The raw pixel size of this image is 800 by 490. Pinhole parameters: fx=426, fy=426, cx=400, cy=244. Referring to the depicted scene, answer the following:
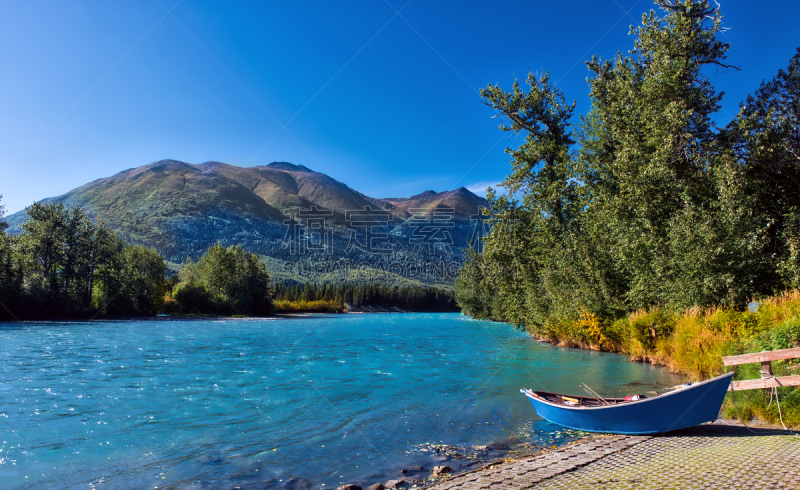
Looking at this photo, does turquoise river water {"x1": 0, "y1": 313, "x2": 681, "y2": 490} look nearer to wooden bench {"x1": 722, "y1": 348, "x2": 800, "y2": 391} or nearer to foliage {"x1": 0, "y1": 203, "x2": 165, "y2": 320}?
wooden bench {"x1": 722, "y1": 348, "x2": 800, "y2": 391}

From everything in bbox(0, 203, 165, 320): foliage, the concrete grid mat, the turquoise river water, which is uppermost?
bbox(0, 203, 165, 320): foliage

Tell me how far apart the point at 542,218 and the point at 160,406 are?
28303 mm

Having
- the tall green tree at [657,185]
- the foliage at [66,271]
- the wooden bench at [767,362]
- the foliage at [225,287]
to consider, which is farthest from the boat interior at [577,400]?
the foliage at [225,287]

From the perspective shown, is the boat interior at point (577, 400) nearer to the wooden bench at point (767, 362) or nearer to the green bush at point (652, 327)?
the wooden bench at point (767, 362)

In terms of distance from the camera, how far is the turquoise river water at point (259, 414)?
9.25m

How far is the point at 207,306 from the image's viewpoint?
321 feet

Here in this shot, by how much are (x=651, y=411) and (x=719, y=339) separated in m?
6.71

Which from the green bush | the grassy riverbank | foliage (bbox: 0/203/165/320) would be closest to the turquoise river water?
the grassy riverbank

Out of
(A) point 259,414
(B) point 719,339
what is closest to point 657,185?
(B) point 719,339

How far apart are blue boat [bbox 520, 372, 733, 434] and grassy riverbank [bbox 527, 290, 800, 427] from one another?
1.61 meters

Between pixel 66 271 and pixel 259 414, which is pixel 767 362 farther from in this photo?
Result: pixel 66 271

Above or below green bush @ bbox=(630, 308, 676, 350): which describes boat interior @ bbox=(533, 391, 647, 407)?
below

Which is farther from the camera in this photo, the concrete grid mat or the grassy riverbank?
the grassy riverbank

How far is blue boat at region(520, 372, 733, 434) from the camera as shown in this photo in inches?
382
